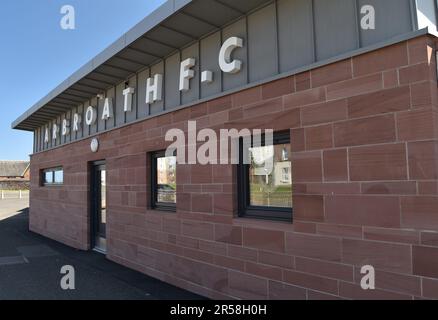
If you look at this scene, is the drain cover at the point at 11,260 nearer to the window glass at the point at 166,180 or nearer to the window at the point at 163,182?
the window at the point at 163,182

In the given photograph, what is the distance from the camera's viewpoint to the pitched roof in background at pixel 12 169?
66.8 meters

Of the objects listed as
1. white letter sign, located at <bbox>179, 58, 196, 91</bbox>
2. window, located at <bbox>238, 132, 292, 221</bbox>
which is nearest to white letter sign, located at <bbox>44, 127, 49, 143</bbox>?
white letter sign, located at <bbox>179, 58, 196, 91</bbox>

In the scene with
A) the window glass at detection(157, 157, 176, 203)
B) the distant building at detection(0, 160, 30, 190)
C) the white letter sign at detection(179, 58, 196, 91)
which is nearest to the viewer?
the white letter sign at detection(179, 58, 196, 91)

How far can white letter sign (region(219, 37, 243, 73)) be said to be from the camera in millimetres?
5031

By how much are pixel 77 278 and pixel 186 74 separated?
410 cm

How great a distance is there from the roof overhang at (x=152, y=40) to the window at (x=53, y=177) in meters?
2.89

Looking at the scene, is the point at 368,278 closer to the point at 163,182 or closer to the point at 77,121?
the point at 163,182

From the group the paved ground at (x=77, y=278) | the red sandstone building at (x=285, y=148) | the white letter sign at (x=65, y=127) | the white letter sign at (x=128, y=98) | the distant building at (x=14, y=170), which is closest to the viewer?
the red sandstone building at (x=285, y=148)

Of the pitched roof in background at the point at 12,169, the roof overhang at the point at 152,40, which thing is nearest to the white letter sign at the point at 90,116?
the roof overhang at the point at 152,40

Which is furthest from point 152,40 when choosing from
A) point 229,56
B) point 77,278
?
point 77,278

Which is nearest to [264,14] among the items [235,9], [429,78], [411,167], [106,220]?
[235,9]

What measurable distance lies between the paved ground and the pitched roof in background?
215 ft

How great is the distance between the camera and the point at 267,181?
4.73 metres

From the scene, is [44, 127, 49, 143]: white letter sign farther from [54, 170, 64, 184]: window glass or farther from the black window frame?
[54, 170, 64, 184]: window glass
